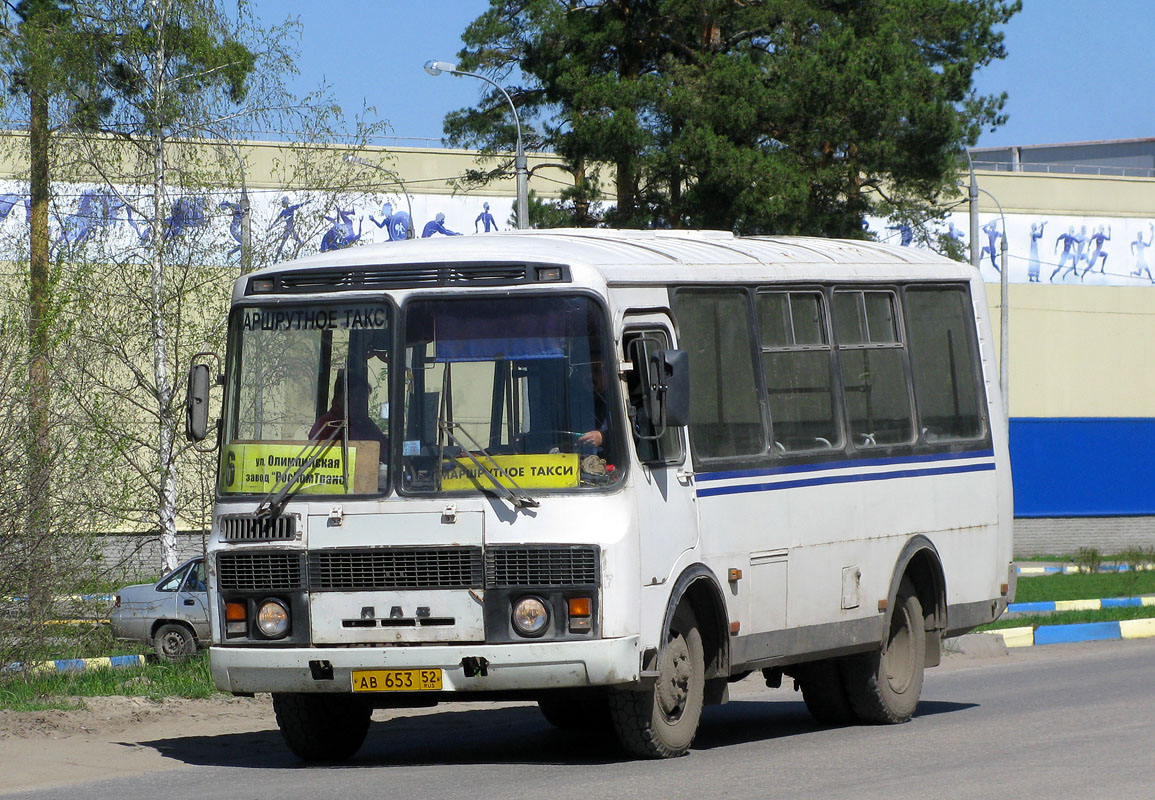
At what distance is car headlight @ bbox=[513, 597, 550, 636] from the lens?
884 centimetres

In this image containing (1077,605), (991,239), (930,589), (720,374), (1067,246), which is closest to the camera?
(720,374)

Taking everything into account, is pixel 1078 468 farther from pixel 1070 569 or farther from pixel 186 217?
pixel 186 217

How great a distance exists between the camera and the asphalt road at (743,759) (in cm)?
850

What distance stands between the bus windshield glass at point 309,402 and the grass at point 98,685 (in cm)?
298

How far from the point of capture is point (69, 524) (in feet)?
42.1

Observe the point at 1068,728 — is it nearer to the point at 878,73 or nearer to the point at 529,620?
the point at 529,620

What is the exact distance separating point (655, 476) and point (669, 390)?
52 centimetres

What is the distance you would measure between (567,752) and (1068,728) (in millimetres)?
3329

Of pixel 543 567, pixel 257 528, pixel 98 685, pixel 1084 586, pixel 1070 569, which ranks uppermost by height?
pixel 257 528

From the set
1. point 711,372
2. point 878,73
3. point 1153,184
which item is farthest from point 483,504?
point 1153,184

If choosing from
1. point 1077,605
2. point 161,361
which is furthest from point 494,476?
point 1077,605

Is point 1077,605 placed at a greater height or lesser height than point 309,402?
lesser

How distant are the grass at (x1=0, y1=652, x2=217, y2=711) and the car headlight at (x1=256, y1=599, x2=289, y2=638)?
2811mm

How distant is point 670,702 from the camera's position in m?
9.53
